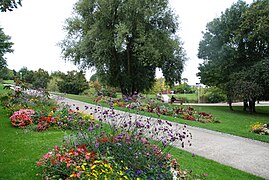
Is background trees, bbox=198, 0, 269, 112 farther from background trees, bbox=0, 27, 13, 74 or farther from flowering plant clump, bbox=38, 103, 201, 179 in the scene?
background trees, bbox=0, 27, 13, 74

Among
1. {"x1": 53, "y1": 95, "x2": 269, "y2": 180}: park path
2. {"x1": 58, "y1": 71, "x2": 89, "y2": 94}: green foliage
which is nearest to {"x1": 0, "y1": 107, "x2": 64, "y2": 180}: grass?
{"x1": 53, "y1": 95, "x2": 269, "y2": 180}: park path

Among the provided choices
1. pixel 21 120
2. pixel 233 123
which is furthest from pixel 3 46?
pixel 233 123

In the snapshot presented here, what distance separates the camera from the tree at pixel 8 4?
16.7ft

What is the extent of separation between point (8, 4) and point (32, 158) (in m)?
3.69

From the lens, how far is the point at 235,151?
5.90 m

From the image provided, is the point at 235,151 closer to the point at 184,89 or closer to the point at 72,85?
the point at 72,85

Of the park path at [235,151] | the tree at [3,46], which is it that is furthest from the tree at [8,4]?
the tree at [3,46]

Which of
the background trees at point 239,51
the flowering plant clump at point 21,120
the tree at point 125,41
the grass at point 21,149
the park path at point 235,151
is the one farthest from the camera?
the tree at point 125,41

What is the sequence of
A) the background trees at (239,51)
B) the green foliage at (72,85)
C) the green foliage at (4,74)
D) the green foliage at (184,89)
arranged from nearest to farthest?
the background trees at (239,51)
the green foliage at (72,85)
the green foliage at (4,74)
the green foliage at (184,89)

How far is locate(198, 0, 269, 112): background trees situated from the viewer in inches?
608

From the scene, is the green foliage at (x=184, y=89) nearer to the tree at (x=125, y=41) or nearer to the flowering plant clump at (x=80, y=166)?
the tree at (x=125, y=41)

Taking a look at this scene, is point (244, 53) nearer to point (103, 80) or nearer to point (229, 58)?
point (229, 58)

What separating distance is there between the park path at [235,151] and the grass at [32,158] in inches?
16.9

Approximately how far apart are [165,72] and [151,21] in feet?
15.2
